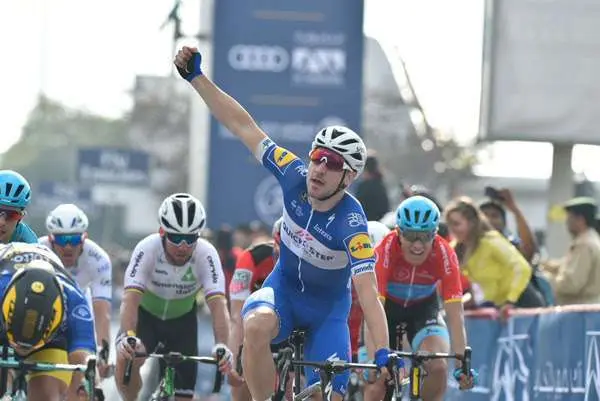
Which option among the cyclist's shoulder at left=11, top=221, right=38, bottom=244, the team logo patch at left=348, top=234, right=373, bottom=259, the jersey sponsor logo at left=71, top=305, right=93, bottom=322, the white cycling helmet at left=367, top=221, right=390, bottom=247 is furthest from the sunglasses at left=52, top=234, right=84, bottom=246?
the jersey sponsor logo at left=71, top=305, right=93, bottom=322

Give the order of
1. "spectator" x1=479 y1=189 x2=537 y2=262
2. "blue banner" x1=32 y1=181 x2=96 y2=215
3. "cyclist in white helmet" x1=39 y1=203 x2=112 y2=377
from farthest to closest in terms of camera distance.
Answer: "blue banner" x1=32 y1=181 x2=96 y2=215
"spectator" x1=479 y1=189 x2=537 y2=262
"cyclist in white helmet" x1=39 y1=203 x2=112 y2=377

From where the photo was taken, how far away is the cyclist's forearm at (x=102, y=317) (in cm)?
1466

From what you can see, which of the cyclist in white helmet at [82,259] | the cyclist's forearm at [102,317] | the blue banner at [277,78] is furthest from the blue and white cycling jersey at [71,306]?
the blue banner at [277,78]

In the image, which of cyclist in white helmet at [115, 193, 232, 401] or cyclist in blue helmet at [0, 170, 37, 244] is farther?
cyclist in white helmet at [115, 193, 232, 401]

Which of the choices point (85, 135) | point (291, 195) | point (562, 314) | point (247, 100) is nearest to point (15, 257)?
point (291, 195)

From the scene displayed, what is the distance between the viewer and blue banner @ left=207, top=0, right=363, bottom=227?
90.2 feet

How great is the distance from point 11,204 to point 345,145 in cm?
234

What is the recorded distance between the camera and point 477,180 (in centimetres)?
5003

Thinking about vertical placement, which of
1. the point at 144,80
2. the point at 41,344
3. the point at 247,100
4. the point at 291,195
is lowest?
the point at 41,344

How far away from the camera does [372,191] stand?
708 inches

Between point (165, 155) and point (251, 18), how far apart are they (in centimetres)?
6188

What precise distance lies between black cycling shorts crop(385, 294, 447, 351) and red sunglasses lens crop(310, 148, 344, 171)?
3.19m

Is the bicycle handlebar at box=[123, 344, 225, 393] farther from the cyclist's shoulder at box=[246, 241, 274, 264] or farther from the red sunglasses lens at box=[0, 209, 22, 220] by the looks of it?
the red sunglasses lens at box=[0, 209, 22, 220]

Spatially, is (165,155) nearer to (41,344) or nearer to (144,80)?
(144,80)
